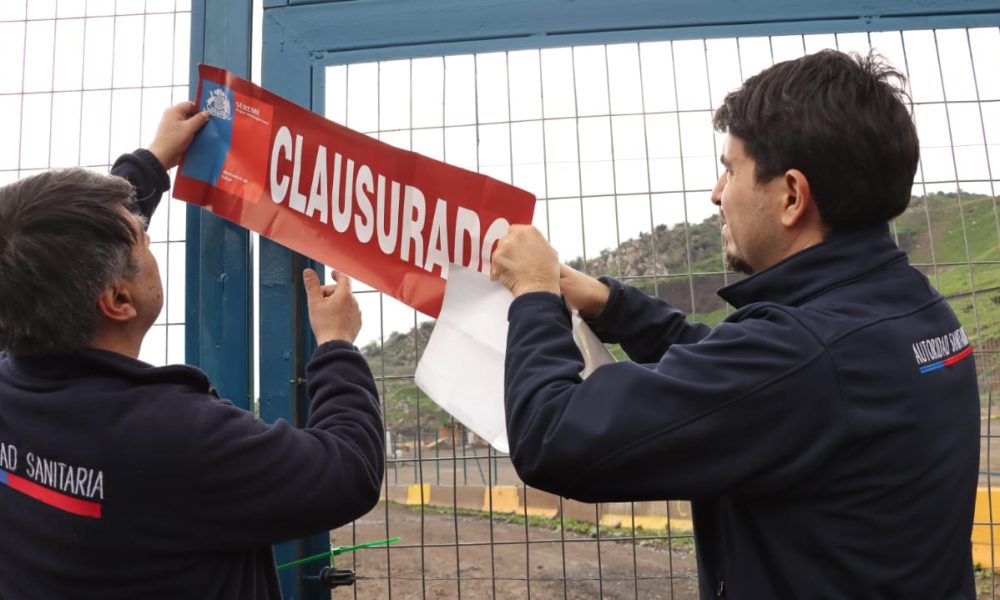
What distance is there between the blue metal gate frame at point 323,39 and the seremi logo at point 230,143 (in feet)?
0.36

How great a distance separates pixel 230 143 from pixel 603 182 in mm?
876

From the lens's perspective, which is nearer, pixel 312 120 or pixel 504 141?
pixel 312 120

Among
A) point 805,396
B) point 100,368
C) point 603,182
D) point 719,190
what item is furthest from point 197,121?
point 805,396

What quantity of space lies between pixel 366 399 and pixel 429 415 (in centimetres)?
42

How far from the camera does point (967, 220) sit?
167 centimetres

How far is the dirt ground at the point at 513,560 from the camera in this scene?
5.38 feet

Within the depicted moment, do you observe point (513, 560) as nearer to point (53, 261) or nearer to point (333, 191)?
point (333, 191)

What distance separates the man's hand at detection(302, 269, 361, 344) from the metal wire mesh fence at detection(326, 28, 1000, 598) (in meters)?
0.12

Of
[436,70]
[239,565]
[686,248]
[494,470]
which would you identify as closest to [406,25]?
[436,70]

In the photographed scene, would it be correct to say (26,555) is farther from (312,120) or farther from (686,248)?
(686,248)

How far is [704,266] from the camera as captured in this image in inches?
65.8

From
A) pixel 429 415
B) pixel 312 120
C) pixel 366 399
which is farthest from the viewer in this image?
pixel 429 415

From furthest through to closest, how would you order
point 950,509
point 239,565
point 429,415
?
point 429,415 → point 239,565 → point 950,509

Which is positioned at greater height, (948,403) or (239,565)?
(948,403)
